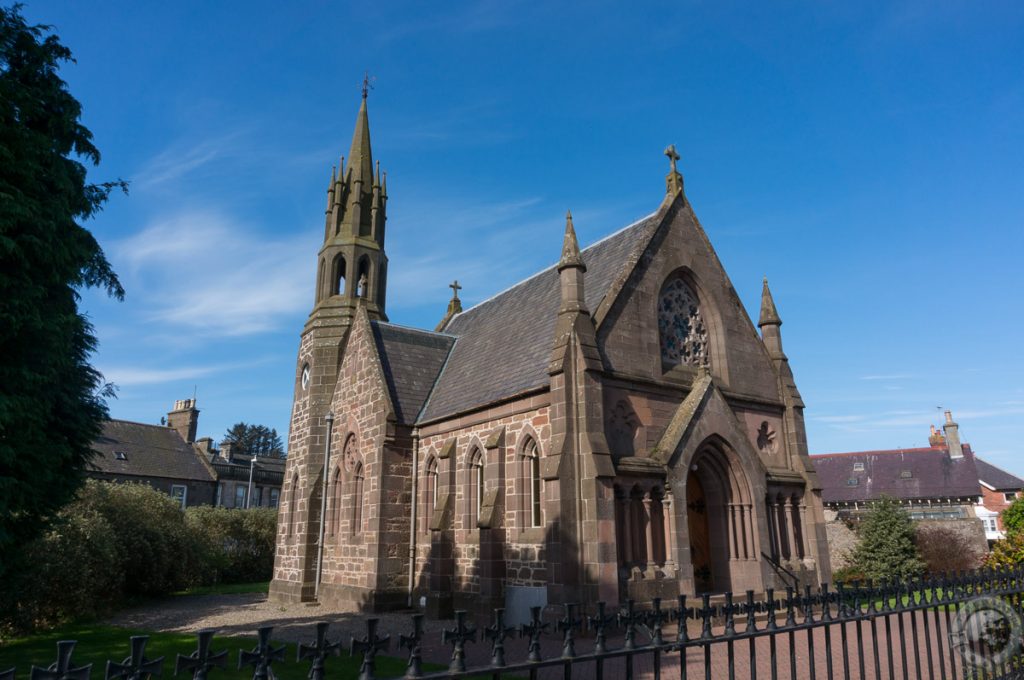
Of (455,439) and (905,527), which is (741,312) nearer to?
(455,439)

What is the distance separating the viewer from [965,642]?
8.06 metres

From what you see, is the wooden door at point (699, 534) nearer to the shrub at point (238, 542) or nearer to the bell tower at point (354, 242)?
the bell tower at point (354, 242)

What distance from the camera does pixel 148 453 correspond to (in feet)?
151

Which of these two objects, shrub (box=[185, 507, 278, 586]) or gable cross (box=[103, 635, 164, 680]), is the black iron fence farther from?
shrub (box=[185, 507, 278, 586])

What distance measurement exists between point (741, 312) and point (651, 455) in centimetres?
789

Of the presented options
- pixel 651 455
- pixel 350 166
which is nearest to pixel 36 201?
pixel 651 455

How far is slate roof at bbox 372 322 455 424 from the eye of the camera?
23.7 m

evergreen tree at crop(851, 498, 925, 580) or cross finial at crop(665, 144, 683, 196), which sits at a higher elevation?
cross finial at crop(665, 144, 683, 196)

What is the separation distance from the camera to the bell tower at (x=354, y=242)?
29969 millimetres

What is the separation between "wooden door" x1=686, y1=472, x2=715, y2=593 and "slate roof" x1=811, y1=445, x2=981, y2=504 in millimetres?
27584

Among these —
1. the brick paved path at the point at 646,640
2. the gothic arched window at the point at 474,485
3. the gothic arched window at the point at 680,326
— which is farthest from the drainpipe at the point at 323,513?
the gothic arched window at the point at 680,326

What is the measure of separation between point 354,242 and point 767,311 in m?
18.0

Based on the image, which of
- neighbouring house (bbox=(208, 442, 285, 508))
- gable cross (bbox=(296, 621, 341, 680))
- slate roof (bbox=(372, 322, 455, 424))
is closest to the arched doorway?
slate roof (bbox=(372, 322, 455, 424))

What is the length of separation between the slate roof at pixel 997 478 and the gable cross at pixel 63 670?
5880cm
